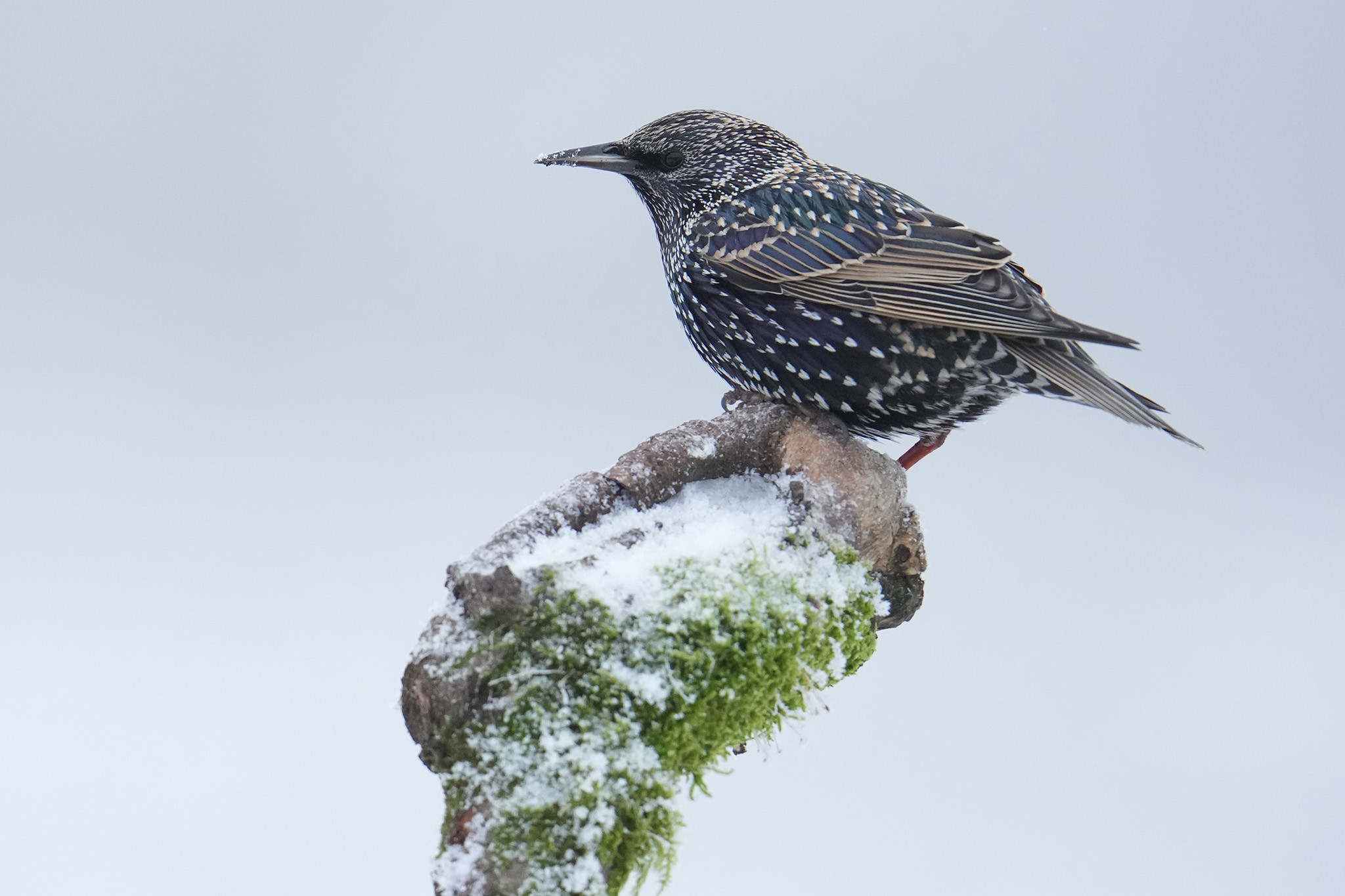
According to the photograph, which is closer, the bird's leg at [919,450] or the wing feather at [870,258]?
the wing feather at [870,258]

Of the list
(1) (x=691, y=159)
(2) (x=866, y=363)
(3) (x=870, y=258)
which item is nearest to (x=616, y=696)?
(2) (x=866, y=363)

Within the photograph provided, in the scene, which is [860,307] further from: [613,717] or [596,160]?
[613,717]

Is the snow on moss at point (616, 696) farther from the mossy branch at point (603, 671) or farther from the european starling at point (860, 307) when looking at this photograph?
the european starling at point (860, 307)

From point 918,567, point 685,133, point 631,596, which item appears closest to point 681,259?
point 685,133

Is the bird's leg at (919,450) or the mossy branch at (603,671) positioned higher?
the bird's leg at (919,450)

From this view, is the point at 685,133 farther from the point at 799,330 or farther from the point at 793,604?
the point at 793,604

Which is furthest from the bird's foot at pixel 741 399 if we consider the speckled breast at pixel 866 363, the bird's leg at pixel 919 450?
the bird's leg at pixel 919 450

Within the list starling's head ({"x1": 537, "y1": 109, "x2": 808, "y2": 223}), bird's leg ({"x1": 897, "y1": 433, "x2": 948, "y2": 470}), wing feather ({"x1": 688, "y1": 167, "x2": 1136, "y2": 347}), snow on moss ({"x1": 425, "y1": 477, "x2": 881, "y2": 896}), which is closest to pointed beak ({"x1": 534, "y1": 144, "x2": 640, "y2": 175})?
starling's head ({"x1": 537, "y1": 109, "x2": 808, "y2": 223})

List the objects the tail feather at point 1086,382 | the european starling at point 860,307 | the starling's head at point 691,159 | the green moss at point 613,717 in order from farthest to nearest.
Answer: the starling's head at point 691,159 → the european starling at point 860,307 → the tail feather at point 1086,382 → the green moss at point 613,717

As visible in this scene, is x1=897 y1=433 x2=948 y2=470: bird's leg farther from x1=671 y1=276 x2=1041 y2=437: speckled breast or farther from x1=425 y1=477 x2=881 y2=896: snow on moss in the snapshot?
x1=425 y1=477 x2=881 y2=896: snow on moss
